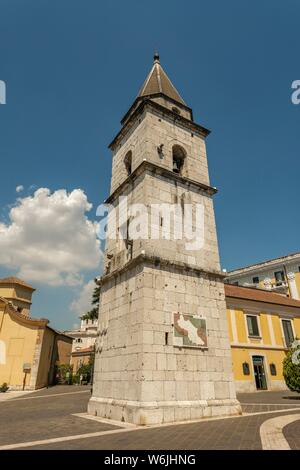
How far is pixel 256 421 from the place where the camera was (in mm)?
9953

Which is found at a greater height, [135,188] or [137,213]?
[135,188]

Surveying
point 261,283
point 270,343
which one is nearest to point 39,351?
point 270,343

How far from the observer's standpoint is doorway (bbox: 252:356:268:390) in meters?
24.1

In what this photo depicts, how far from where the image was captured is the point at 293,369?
17.6 metres

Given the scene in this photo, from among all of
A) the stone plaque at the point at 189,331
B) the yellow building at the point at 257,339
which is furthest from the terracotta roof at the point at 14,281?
the stone plaque at the point at 189,331

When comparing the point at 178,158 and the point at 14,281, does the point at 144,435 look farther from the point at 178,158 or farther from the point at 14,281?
the point at 14,281

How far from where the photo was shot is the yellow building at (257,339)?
77.1 ft

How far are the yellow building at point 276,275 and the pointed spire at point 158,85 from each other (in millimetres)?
34932

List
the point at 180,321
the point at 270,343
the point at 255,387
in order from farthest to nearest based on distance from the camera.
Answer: the point at 270,343 < the point at 255,387 < the point at 180,321

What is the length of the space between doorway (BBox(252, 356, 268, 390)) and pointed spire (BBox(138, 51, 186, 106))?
68.8ft

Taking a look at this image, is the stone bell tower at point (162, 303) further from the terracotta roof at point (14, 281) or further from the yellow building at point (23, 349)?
the terracotta roof at point (14, 281)
